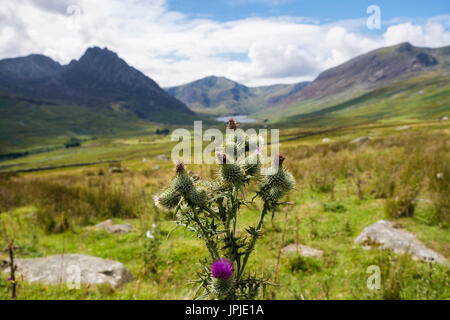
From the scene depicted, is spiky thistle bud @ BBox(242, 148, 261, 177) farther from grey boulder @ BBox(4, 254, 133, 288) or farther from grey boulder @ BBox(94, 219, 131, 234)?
grey boulder @ BBox(94, 219, 131, 234)

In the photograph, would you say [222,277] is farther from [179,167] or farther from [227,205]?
[179,167]

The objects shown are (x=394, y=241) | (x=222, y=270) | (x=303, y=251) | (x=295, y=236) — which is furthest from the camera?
(x=295, y=236)

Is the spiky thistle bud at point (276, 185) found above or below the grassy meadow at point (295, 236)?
above

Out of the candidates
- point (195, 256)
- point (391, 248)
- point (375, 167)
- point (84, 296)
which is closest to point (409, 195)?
point (391, 248)

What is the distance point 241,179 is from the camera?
2.17 m

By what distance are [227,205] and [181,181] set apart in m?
0.45

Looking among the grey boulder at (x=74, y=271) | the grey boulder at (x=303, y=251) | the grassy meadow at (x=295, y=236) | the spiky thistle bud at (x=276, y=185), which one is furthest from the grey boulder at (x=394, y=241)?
the grey boulder at (x=74, y=271)

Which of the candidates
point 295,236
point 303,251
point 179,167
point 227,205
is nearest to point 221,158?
point 179,167

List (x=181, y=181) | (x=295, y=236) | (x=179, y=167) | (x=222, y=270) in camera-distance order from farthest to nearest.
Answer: (x=295, y=236), (x=179, y=167), (x=181, y=181), (x=222, y=270)

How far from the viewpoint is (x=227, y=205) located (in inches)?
81.4

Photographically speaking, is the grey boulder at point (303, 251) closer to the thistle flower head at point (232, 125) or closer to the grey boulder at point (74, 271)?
the grey boulder at point (74, 271)

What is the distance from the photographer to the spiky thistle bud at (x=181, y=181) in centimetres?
215

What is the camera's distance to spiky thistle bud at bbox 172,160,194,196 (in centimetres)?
215

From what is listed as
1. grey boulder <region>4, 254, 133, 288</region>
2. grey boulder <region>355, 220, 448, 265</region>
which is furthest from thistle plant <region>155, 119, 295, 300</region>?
grey boulder <region>355, 220, 448, 265</region>
